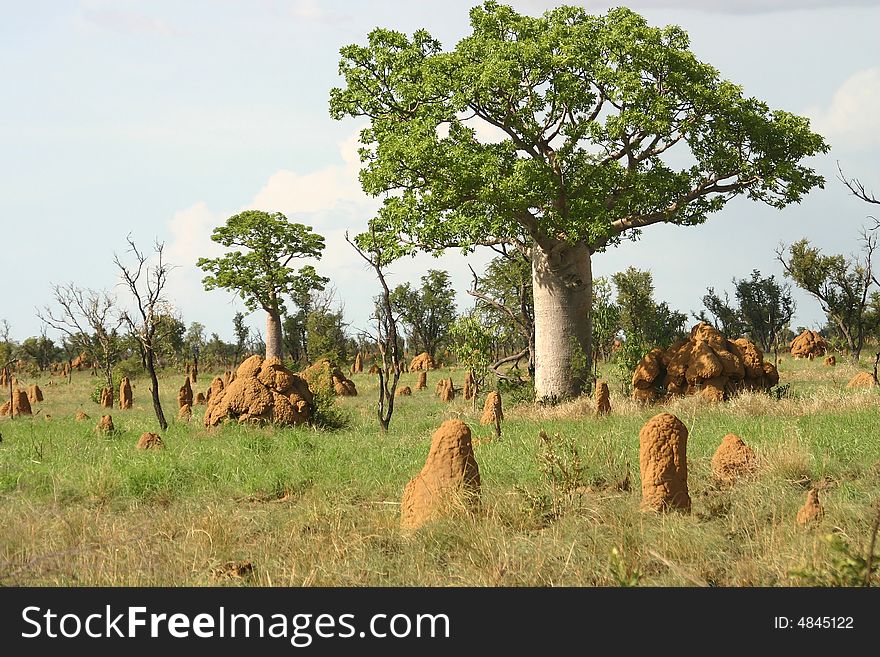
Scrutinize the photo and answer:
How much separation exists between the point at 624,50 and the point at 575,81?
3.96ft

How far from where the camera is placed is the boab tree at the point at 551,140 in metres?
17.2

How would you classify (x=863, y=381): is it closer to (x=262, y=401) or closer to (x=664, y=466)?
(x=262, y=401)

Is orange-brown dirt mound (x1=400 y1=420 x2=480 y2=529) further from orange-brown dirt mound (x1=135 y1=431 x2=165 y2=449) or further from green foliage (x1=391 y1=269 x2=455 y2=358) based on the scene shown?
green foliage (x1=391 y1=269 x2=455 y2=358)

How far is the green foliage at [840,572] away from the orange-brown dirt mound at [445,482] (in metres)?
Answer: 2.83

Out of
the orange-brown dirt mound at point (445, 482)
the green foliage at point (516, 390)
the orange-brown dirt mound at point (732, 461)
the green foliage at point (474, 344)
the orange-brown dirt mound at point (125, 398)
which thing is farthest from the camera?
the orange-brown dirt mound at point (125, 398)

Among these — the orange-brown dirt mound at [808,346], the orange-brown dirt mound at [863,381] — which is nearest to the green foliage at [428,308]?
the orange-brown dirt mound at [808,346]

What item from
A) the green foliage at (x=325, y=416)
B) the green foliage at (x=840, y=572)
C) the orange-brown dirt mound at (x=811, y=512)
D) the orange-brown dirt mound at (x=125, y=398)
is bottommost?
the green foliage at (x=840, y=572)

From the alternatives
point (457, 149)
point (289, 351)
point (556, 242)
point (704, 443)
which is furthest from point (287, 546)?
point (289, 351)

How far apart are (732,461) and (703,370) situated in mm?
8332

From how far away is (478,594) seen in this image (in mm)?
5230

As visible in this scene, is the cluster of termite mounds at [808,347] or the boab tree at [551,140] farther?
the cluster of termite mounds at [808,347]

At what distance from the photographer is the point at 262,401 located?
1537 centimetres

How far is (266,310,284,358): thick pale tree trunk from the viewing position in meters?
40.2

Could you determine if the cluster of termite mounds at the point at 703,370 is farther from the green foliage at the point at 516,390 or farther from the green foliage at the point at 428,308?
the green foliage at the point at 428,308
